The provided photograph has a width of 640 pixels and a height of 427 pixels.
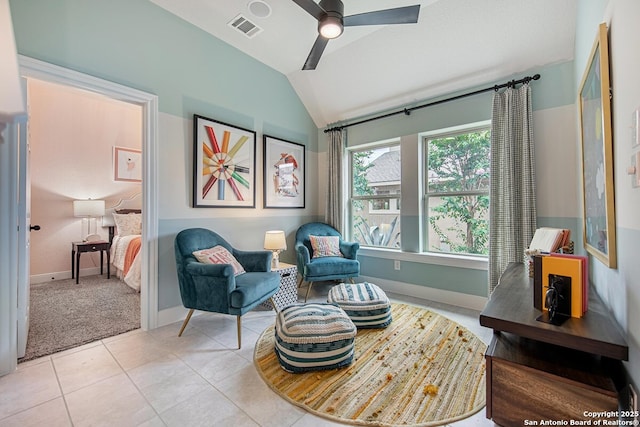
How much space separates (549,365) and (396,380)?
86 cm

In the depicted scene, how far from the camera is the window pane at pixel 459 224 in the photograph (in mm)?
3111

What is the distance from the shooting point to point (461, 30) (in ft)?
8.86

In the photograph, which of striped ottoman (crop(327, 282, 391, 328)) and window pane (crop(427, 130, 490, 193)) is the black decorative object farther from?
window pane (crop(427, 130, 490, 193))

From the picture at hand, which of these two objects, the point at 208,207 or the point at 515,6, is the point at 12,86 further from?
the point at 515,6

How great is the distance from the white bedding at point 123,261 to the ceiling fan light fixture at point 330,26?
3082 mm

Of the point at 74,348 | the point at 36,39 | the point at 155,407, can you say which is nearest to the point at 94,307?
the point at 74,348

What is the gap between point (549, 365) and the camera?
3.97ft

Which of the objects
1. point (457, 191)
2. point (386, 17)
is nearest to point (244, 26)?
point (386, 17)


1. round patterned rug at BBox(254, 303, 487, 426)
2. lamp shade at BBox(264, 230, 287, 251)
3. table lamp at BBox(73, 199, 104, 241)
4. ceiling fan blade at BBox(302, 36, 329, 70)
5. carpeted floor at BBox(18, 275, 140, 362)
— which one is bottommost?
round patterned rug at BBox(254, 303, 487, 426)

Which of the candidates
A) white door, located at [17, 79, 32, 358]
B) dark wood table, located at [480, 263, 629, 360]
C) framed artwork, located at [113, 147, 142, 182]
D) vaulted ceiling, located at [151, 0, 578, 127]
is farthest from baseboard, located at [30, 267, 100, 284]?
dark wood table, located at [480, 263, 629, 360]

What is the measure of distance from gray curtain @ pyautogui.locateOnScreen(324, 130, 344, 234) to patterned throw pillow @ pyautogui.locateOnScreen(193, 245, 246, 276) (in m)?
1.75

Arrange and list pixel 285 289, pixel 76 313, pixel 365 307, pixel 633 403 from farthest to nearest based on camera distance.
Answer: pixel 285 289
pixel 76 313
pixel 365 307
pixel 633 403

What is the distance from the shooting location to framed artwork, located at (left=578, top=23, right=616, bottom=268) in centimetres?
129

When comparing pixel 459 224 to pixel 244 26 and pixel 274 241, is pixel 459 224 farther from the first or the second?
pixel 244 26
